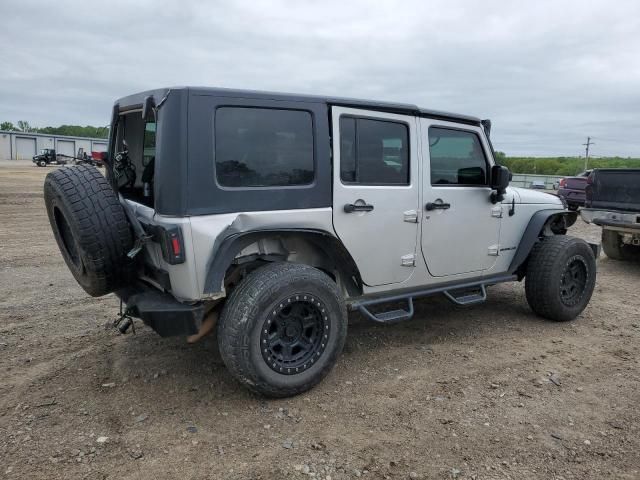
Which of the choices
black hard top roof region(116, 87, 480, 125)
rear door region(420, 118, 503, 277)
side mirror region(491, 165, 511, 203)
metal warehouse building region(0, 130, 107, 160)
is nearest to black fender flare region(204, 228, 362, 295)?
rear door region(420, 118, 503, 277)

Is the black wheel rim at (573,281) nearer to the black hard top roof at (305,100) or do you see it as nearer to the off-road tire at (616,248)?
the black hard top roof at (305,100)

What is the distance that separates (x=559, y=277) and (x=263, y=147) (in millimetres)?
3181

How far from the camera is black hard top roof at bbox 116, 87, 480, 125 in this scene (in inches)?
123

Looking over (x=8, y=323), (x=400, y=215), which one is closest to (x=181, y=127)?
(x=400, y=215)

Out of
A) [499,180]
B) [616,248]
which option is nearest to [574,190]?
[616,248]

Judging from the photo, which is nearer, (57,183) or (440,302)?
(57,183)

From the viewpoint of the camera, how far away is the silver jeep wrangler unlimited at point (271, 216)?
3.08m

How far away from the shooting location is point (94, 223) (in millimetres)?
3096

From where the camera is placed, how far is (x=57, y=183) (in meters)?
3.24

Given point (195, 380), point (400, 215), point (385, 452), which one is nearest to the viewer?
point (385, 452)

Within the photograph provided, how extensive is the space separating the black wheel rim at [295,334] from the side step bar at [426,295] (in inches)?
17.9

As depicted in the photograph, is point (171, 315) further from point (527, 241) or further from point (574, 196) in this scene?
point (574, 196)

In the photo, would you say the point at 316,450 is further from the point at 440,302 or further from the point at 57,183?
the point at 440,302

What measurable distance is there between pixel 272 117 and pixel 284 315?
4.22 ft
